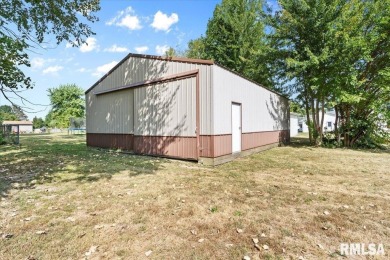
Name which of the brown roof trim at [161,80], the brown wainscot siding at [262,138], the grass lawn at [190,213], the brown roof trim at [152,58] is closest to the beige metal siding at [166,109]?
the brown roof trim at [161,80]

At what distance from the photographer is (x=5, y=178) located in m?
6.26

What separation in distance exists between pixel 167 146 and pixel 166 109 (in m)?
1.53

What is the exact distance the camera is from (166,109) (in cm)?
928

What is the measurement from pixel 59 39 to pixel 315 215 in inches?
427

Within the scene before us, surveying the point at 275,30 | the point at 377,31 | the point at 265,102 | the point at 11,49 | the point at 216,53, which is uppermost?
the point at 216,53

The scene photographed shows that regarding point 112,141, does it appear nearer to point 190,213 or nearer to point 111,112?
point 111,112

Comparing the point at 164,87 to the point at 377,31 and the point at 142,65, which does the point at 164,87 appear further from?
the point at 377,31

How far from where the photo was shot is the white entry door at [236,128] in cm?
927

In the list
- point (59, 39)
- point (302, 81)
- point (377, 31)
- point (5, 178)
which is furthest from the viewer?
point (302, 81)

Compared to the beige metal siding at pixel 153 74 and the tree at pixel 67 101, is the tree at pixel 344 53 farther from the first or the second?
the tree at pixel 67 101

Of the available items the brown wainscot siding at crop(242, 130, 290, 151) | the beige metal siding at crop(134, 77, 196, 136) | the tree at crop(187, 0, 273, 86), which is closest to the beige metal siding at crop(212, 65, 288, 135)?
the brown wainscot siding at crop(242, 130, 290, 151)

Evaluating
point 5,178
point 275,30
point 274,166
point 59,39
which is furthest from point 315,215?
point 275,30

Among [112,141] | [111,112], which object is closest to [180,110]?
[111,112]

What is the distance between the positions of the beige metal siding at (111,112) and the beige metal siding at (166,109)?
0.70m
